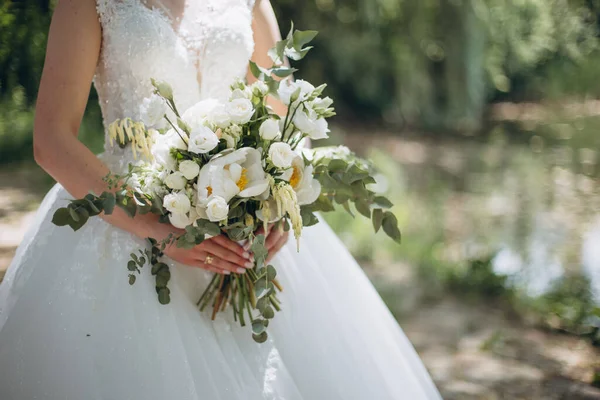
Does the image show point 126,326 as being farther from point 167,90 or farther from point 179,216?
point 167,90

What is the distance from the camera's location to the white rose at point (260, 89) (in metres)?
1.58

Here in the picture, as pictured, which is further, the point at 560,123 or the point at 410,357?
the point at 560,123

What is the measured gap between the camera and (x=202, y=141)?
1.49m

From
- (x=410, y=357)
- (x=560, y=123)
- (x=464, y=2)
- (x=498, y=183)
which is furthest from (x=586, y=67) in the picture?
(x=410, y=357)

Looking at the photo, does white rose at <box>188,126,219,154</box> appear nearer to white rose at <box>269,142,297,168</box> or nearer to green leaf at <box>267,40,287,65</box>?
white rose at <box>269,142,297,168</box>

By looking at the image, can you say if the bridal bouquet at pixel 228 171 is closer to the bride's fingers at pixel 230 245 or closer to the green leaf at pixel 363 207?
the bride's fingers at pixel 230 245

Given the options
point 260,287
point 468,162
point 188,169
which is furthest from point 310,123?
point 468,162

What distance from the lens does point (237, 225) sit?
158cm

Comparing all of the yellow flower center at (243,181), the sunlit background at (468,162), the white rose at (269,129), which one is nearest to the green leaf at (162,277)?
the yellow flower center at (243,181)

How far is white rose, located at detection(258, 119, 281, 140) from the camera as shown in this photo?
1536 mm

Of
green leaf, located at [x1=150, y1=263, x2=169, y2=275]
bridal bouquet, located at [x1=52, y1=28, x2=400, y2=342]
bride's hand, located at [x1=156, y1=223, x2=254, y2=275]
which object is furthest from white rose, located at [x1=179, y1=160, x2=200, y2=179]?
green leaf, located at [x1=150, y1=263, x2=169, y2=275]

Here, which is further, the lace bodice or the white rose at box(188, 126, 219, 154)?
the lace bodice

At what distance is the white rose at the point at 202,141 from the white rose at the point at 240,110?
7cm

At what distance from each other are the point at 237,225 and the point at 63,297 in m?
0.52
